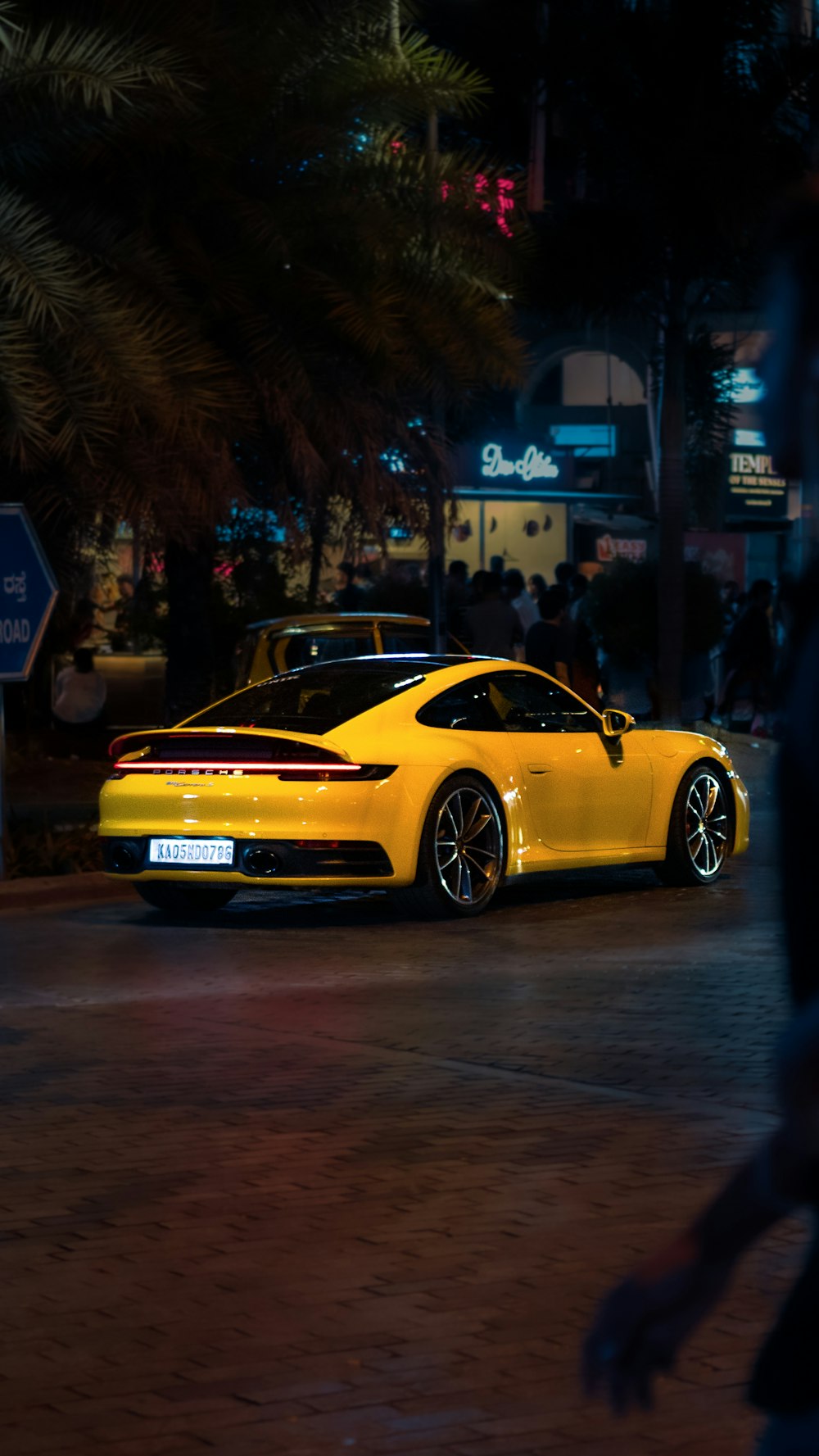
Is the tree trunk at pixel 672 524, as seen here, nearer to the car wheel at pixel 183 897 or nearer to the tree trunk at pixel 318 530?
the tree trunk at pixel 318 530

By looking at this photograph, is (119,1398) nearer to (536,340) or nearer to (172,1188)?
(172,1188)

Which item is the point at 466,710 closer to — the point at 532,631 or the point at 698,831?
the point at 698,831

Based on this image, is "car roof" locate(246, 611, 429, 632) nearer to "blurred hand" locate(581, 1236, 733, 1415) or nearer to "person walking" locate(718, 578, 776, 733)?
"person walking" locate(718, 578, 776, 733)

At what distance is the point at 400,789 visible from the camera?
12320mm

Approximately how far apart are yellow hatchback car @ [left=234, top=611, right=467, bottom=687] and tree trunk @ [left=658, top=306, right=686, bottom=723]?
7504 millimetres

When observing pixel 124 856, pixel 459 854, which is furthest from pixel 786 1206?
pixel 124 856

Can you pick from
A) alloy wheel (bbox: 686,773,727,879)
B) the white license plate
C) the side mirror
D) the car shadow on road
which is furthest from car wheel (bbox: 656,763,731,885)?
the white license plate

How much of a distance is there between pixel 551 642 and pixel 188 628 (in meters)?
4.58

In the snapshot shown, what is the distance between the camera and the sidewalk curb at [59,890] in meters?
14.0

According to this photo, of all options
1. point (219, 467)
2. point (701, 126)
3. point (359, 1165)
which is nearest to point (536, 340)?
point (701, 126)

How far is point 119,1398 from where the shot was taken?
477 centimetres

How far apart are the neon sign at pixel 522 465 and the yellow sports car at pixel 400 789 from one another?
94.2 feet

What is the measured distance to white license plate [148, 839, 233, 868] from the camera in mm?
12242

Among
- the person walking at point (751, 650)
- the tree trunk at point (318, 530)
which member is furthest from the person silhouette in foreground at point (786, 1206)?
the person walking at point (751, 650)
